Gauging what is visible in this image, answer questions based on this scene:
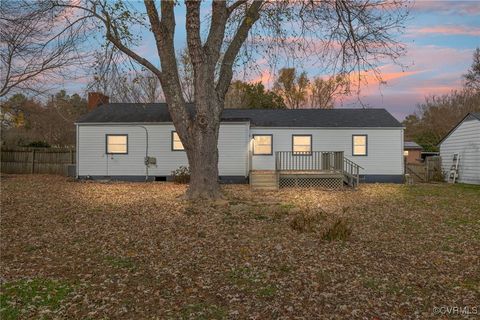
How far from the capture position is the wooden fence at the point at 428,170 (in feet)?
87.4

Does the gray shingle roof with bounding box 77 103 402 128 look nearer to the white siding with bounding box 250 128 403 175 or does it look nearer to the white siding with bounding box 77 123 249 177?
the white siding with bounding box 250 128 403 175

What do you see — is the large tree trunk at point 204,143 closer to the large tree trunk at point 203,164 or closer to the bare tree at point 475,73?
the large tree trunk at point 203,164

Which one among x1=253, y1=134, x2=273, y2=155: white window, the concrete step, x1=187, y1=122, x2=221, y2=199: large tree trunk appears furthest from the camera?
x1=253, y1=134, x2=273, y2=155: white window

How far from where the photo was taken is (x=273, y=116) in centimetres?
2472

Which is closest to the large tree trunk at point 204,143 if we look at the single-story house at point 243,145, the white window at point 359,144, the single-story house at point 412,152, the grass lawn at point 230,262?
the grass lawn at point 230,262

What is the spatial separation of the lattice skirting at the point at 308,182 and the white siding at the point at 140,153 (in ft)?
9.95

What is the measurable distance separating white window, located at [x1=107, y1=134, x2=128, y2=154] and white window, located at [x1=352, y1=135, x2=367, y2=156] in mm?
12779

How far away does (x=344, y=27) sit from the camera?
491 inches

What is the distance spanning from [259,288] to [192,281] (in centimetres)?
95

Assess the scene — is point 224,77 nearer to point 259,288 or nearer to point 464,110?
point 259,288

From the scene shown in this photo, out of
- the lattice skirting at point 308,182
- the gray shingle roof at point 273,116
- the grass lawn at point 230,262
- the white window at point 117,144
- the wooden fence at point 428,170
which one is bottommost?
the grass lawn at point 230,262

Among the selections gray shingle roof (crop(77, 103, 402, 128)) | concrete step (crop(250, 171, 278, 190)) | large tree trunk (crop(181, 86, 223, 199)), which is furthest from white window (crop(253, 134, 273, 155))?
large tree trunk (crop(181, 86, 223, 199))

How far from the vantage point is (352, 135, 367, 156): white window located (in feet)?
77.9

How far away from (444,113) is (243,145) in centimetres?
3144
